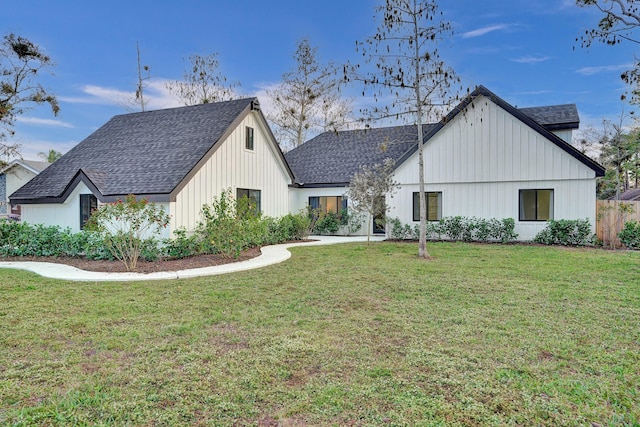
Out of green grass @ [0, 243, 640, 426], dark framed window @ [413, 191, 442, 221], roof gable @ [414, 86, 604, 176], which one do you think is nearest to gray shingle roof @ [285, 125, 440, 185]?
dark framed window @ [413, 191, 442, 221]

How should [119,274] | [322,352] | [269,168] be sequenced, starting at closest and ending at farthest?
[322,352] < [119,274] < [269,168]

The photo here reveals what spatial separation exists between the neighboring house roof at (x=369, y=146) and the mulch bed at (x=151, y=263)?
8077 mm

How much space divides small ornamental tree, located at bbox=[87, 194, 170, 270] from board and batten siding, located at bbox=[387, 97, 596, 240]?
10051mm

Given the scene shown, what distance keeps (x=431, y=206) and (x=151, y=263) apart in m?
11.5

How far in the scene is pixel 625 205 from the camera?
522 inches

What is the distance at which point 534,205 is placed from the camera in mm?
14797

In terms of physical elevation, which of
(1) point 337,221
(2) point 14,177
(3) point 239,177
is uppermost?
(2) point 14,177

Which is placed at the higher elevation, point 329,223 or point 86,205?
point 86,205

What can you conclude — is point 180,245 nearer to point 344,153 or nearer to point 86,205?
point 86,205

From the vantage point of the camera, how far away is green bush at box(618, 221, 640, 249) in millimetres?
13008

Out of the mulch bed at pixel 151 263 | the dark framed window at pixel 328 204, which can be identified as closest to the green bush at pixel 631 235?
the dark framed window at pixel 328 204

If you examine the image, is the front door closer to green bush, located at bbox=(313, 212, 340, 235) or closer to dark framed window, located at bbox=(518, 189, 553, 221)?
green bush, located at bbox=(313, 212, 340, 235)

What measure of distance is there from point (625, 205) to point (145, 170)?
1666 centimetres

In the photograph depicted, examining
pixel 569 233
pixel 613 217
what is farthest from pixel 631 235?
pixel 569 233
